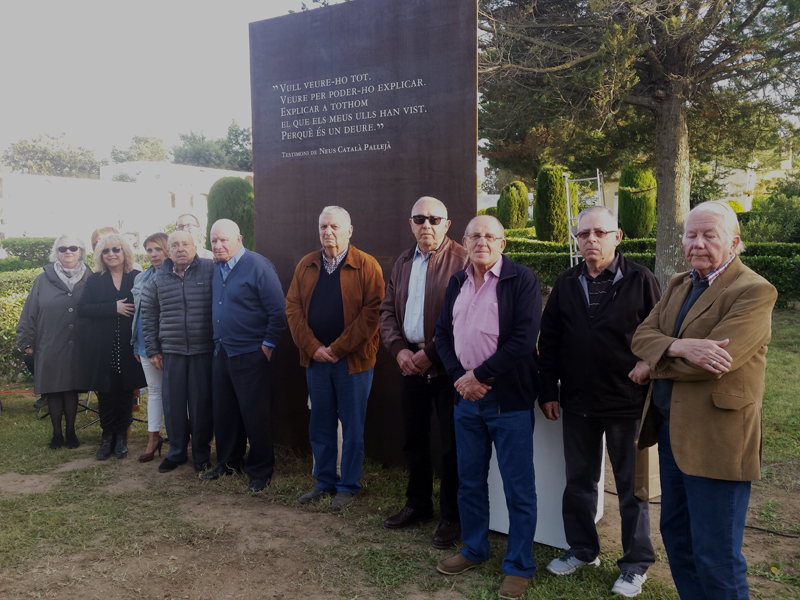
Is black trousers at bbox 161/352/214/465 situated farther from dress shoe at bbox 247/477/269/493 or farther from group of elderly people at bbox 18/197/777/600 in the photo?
dress shoe at bbox 247/477/269/493

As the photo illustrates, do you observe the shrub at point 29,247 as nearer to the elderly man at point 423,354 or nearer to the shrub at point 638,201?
the shrub at point 638,201

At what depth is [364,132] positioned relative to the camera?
4.94 metres

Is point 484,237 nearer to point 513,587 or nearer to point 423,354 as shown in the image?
point 423,354

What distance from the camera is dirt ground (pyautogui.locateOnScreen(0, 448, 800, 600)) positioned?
124 inches

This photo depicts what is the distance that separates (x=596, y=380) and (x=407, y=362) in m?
1.08

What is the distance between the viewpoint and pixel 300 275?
171 inches

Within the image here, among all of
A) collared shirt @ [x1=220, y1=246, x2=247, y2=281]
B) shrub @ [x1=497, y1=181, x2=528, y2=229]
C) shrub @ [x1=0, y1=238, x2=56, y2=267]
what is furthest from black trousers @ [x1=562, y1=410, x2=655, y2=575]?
shrub @ [x1=0, y1=238, x2=56, y2=267]

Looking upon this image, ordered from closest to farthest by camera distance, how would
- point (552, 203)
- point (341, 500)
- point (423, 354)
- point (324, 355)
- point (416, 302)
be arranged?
point (423, 354)
point (416, 302)
point (324, 355)
point (341, 500)
point (552, 203)

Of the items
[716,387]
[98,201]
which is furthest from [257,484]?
[98,201]

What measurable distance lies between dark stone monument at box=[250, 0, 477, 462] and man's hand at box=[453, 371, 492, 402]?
164 cm

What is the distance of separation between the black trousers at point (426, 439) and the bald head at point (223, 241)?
1.71m

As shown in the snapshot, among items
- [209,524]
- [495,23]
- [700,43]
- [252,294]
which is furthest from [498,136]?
[209,524]

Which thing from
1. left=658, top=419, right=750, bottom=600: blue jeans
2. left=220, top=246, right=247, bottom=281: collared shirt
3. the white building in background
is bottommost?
left=658, top=419, right=750, bottom=600: blue jeans

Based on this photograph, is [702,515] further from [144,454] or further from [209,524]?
[144,454]
